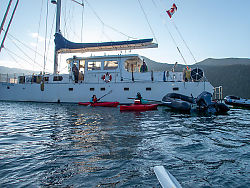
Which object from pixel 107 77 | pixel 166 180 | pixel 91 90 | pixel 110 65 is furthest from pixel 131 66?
pixel 166 180

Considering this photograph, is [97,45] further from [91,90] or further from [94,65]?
[91,90]

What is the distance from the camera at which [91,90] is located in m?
15.4

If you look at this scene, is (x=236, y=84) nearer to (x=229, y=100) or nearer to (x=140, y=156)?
(x=229, y=100)

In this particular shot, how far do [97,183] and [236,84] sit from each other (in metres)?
56.4

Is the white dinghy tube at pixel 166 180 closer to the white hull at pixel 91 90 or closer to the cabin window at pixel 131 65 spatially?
the white hull at pixel 91 90

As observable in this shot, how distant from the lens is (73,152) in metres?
3.37

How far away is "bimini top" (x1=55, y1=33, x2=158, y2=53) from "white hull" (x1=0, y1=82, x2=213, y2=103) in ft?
10.9

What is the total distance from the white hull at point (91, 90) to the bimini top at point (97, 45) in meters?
3.33

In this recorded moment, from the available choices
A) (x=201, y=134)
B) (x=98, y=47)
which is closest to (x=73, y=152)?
(x=201, y=134)

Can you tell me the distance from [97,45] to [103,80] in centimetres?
321

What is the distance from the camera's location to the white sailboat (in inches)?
538

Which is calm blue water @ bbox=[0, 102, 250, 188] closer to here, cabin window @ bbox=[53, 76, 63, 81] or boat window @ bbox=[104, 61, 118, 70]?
boat window @ bbox=[104, 61, 118, 70]

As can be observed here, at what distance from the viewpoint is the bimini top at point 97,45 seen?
14.4 meters

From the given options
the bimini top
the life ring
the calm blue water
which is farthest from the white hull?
the calm blue water
